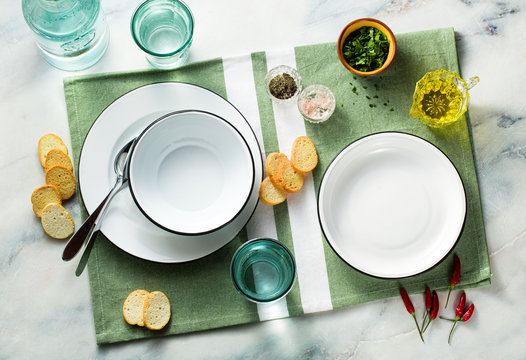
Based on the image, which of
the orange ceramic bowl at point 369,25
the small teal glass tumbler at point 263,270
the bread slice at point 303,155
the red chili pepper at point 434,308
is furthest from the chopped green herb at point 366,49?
the red chili pepper at point 434,308

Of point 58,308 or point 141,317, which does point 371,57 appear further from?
point 58,308

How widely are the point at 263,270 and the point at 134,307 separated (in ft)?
1.09

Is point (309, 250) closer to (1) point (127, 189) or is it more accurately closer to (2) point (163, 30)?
(1) point (127, 189)

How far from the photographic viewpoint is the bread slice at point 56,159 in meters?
1.16

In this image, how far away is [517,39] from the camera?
1.24 m

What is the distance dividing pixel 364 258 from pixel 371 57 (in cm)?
50

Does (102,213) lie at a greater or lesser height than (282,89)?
lesser

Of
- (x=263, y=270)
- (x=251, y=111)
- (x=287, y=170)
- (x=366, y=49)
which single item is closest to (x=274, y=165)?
(x=287, y=170)

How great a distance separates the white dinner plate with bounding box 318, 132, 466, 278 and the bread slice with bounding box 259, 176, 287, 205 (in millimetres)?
113

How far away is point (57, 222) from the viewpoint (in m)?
1.17

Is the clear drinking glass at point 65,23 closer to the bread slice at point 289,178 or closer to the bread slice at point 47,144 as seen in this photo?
the bread slice at point 47,144

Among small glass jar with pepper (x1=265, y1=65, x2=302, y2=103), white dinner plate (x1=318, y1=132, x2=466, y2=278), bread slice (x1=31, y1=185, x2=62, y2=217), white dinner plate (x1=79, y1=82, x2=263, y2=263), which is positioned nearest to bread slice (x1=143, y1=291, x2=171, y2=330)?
white dinner plate (x1=79, y1=82, x2=263, y2=263)

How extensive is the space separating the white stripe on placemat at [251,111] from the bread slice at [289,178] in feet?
0.25

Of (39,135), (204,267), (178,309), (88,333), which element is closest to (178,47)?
(39,135)
